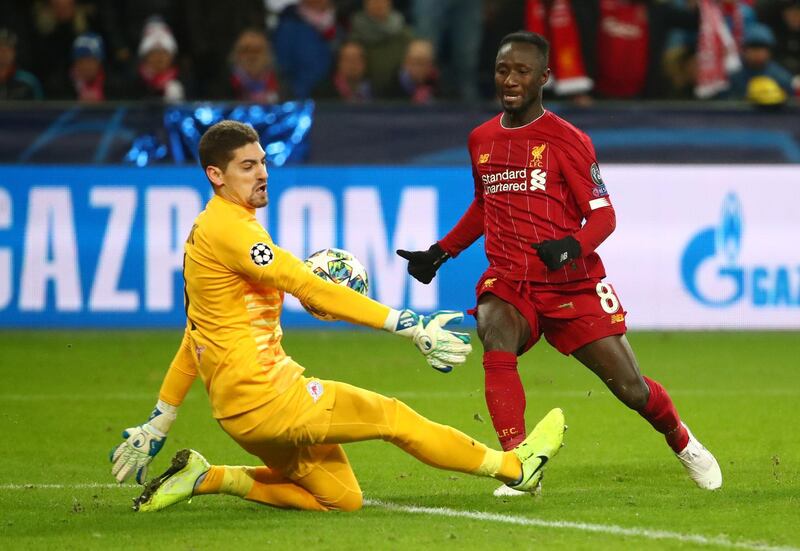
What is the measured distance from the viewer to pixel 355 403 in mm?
5973

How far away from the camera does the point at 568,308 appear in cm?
672

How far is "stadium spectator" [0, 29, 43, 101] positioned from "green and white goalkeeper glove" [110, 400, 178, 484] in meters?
7.90

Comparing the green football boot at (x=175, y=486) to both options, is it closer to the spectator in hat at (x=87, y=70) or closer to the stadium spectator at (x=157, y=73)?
the stadium spectator at (x=157, y=73)

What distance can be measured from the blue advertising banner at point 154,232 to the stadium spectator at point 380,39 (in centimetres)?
214

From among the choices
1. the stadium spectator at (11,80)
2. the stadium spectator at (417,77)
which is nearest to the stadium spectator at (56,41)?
the stadium spectator at (11,80)

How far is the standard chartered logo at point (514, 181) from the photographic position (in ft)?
22.2

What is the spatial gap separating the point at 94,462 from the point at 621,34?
27.5 ft

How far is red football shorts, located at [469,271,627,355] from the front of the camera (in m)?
6.70

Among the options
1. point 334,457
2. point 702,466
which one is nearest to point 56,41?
point 334,457

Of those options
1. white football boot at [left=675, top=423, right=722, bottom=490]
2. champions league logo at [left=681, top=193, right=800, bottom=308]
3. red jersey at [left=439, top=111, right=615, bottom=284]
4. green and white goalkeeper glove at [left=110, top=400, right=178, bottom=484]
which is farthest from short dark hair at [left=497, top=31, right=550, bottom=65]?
champions league logo at [left=681, top=193, right=800, bottom=308]

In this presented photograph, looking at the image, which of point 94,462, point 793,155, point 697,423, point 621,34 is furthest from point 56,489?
point 621,34

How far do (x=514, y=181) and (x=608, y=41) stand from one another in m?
7.97

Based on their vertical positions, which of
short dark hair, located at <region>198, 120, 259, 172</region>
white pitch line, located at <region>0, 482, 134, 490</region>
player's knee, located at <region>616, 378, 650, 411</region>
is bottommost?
white pitch line, located at <region>0, 482, 134, 490</region>

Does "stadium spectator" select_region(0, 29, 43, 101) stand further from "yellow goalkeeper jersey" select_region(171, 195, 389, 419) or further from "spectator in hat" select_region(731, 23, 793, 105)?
"yellow goalkeeper jersey" select_region(171, 195, 389, 419)
